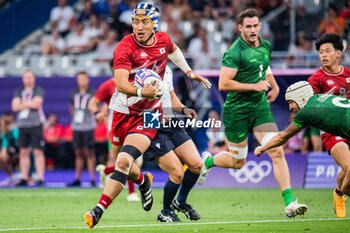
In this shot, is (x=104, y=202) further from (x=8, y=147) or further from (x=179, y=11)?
(x=179, y=11)

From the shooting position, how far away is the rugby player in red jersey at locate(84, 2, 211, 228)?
7.89m

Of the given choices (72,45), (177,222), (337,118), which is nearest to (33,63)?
(72,45)

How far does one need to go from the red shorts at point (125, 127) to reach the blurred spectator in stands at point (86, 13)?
1391 cm

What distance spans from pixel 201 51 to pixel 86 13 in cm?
503

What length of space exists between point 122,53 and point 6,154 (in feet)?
32.4

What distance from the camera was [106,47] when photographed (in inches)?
804

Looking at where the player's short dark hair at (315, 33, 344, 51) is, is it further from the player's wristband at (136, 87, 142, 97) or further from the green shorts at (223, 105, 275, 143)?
the player's wristband at (136, 87, 142, 97)

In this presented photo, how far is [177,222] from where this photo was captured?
9078mm

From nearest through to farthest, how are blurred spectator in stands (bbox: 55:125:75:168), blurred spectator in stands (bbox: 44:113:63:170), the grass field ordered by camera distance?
the grass field
blurred spectator in stands (bbox: 44:113:63:170)
blurred spectator in stands (bbox: 55:125:75:168)

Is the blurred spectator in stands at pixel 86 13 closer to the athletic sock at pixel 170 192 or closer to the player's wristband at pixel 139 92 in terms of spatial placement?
the athletic sock at pixel 170 192

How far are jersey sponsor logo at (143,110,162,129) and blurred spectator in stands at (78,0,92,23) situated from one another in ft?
46.2

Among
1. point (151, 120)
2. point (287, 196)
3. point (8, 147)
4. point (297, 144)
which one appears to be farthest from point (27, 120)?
point (287, 196)

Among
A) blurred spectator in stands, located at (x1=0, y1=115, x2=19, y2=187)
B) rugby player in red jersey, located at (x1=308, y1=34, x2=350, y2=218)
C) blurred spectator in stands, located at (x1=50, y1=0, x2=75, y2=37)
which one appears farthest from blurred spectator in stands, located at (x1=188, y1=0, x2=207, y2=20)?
rugby player in red jersey, located at (x1=308, y1=34, x2=350, y2=218)

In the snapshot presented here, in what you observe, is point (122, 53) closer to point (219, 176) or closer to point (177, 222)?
point (177, 222)
